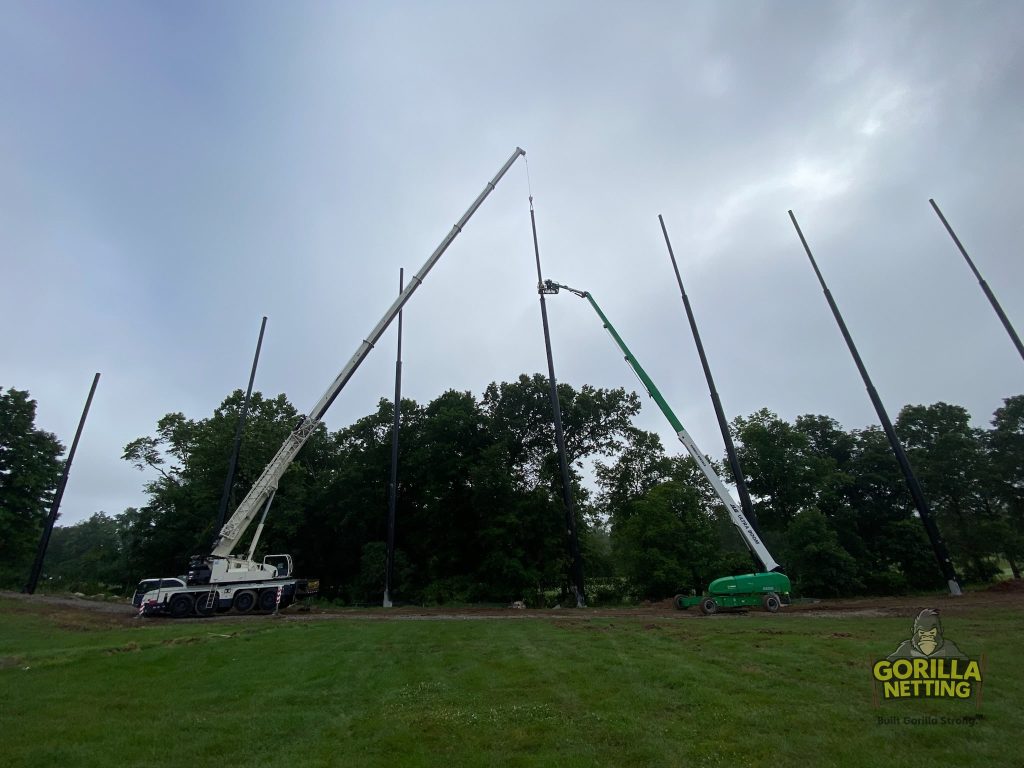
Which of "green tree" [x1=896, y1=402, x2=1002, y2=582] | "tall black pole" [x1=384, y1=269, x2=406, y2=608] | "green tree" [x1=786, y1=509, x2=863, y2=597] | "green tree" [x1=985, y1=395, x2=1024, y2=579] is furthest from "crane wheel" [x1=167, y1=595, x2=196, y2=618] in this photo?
"green tree" [x1=985, y1=395, x2=1024, y2=579]

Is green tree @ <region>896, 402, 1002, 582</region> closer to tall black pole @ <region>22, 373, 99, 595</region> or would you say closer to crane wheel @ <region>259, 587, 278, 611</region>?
crane wheel @ <region>259, 587, 278, 611</region>

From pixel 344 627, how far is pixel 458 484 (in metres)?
21.0

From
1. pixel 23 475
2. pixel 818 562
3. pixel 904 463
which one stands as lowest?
pixel 818 562

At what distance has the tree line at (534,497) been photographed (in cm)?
3275

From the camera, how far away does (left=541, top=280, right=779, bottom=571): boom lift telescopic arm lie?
70.3ft

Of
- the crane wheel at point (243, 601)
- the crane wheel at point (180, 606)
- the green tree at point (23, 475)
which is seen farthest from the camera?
the green tree at point (23, 475)

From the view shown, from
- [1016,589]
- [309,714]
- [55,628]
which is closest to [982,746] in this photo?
[309,714]

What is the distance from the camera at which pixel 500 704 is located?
707 cm

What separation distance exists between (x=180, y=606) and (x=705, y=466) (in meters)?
24.9

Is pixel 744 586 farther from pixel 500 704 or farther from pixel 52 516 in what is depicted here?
pixel 52 516

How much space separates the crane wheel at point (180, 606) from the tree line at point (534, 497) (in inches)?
494

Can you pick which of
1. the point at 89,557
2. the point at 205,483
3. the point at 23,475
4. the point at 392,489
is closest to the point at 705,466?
the point at 392,489

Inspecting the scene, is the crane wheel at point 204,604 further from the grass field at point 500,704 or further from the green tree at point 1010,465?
the green tree at point 1010,465

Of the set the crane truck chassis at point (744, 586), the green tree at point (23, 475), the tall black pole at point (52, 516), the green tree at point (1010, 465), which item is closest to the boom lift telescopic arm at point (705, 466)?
the crane truck chassis at point (744, 586)
